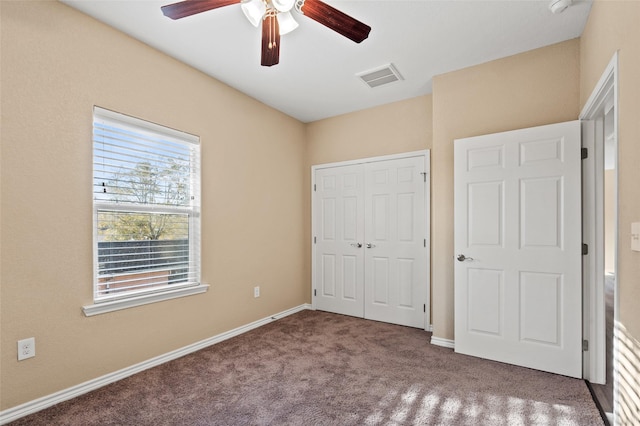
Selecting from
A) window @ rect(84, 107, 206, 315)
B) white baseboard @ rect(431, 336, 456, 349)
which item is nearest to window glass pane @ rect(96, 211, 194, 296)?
window @ rect(84, 107, 206, 315)

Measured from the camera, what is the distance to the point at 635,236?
1.41 m

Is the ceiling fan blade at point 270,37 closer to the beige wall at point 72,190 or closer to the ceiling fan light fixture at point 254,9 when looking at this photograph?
the ceiling fan light fixture at point 254,9

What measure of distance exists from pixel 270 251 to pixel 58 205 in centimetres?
223

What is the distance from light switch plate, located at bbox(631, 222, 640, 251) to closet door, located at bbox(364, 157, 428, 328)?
2.22 metres

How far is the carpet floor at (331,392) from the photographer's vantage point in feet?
6.41

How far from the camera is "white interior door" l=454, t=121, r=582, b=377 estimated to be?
2469mm

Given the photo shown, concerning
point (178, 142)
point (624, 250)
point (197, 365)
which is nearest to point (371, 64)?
point (178, 142)

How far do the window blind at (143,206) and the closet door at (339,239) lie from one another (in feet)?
5.99

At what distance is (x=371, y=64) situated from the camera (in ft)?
9.79

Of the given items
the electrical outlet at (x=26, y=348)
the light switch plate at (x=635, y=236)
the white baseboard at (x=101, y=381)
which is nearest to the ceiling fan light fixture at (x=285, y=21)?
the light switch plate at (x=635, y=236)

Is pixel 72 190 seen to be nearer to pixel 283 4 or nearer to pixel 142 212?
pixel 142 212

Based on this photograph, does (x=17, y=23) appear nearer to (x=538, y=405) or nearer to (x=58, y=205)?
(x=58, y=205)

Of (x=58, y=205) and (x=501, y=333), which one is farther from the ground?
(x=58, y=205)

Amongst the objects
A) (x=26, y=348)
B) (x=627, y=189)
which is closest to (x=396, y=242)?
(x=627, y=189)
